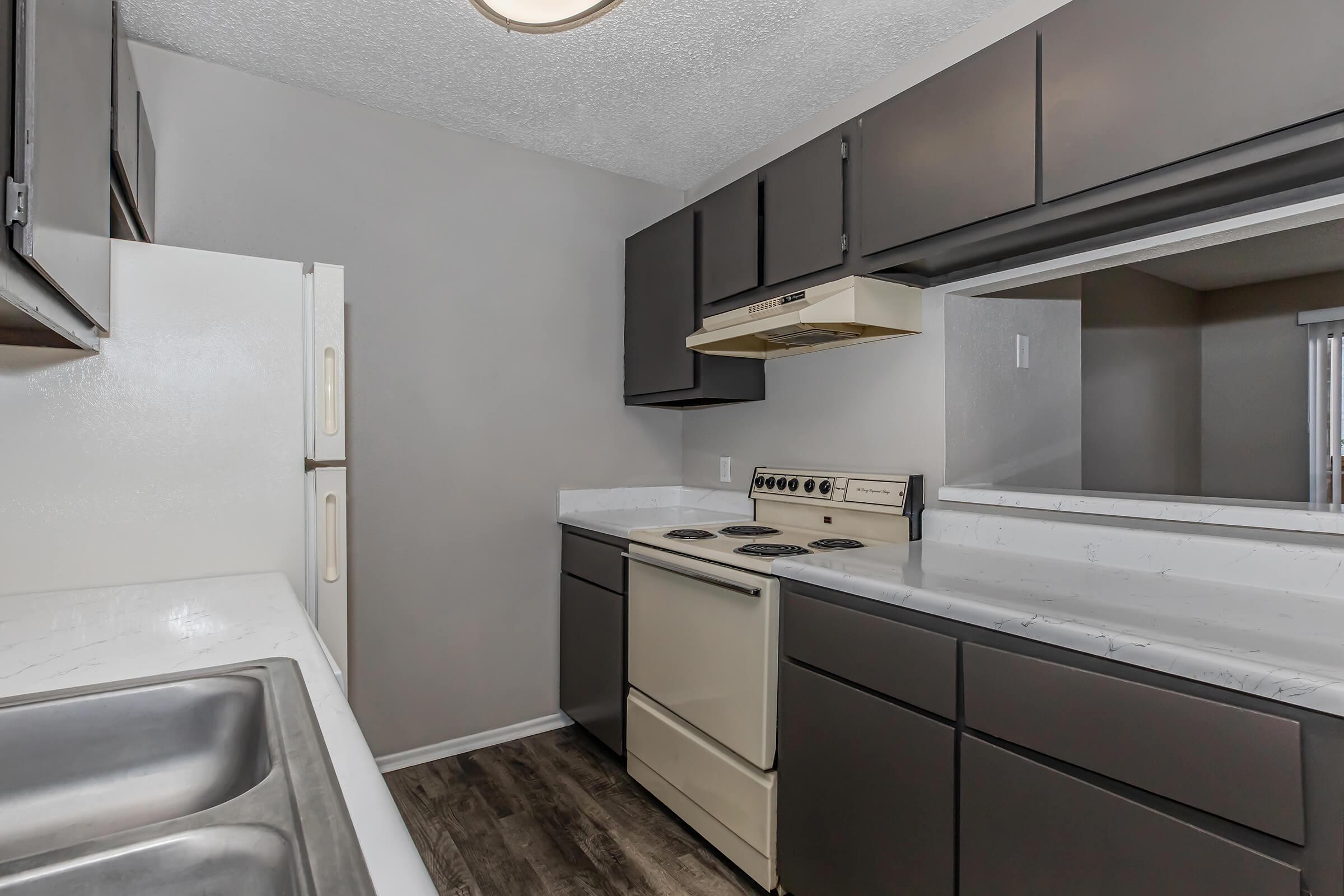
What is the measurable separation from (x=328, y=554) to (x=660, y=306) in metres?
1.63

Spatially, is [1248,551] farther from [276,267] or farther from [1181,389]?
[276,267]

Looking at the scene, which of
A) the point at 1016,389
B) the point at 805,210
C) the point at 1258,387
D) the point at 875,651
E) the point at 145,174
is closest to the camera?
the point at 875,651

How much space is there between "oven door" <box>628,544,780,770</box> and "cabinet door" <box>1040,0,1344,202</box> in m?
1.24

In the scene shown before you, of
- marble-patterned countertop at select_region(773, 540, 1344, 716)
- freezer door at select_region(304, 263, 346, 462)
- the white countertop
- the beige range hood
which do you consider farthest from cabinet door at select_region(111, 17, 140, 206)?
marble-patterned countertop at select_region(773, 540, 1344, 716)

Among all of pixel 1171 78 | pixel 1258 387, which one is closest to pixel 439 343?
pixel 1171 78

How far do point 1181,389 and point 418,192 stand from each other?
2754 millimetres

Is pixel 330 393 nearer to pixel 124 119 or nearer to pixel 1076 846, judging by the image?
pixel 124 119

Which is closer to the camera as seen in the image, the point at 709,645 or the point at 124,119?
the point at 124,119

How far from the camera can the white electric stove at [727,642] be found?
1768 millimetres

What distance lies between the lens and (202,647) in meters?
1.06

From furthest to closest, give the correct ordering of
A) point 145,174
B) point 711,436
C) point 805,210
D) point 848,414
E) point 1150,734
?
1. point 711,436
2. point 848,414
3. point 805,210
4. point 145,174
5. point 1150,734

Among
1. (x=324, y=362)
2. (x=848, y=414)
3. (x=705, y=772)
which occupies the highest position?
(x=324, y=362)

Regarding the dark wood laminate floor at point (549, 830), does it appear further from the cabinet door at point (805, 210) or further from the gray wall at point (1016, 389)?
the cabinet door at point (805, 210)

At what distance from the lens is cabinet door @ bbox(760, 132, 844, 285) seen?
1.99 m
